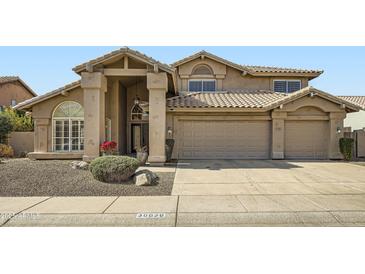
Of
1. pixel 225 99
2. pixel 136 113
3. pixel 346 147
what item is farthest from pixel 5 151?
pixel 346 147

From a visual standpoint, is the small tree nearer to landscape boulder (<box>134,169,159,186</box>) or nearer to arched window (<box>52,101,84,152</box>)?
arched window (<box>52,101,84,152</box>)

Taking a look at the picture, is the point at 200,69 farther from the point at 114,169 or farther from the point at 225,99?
the point at 114,169

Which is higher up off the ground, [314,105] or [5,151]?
[314,105]

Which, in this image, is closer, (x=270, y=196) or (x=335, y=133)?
(x=270, y=196)

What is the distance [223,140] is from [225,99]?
2.94 m

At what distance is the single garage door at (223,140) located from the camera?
17.0 m

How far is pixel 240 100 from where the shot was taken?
707 inches

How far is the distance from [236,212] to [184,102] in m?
11.3

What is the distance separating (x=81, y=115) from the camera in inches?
685

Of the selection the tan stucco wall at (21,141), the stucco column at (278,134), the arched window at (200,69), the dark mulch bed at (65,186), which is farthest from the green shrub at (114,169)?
the tan stucco wall at (21,141)

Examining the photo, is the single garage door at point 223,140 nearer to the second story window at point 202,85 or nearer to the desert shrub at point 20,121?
the second story window at point 202,85

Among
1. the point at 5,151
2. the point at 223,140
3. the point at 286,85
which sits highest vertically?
the point at 286,85

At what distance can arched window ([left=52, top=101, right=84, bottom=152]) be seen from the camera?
1736 cm

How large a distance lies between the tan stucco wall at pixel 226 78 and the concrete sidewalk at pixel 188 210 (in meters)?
13.9
